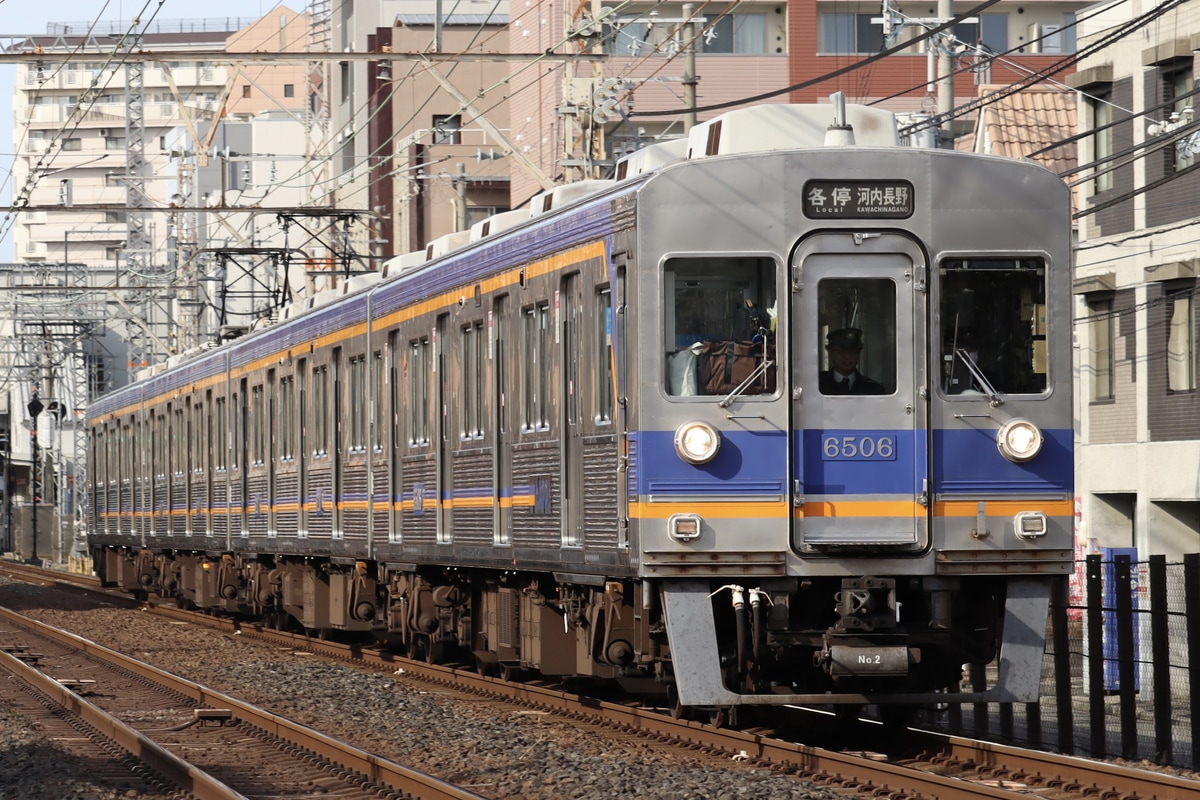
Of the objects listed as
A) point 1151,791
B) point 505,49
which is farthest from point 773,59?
point 1151,791

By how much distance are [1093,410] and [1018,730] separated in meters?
12.6

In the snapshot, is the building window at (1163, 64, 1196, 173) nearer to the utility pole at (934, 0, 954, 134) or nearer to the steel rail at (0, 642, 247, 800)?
the utility pole at (934, 0, 954, 134)

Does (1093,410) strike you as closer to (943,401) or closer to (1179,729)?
(1179,729)

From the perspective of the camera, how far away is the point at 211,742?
12102mm

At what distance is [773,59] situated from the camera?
45.1 m

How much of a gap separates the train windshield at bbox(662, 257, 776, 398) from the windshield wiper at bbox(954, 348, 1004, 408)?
1004mm

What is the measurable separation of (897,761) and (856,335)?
219 centimetres

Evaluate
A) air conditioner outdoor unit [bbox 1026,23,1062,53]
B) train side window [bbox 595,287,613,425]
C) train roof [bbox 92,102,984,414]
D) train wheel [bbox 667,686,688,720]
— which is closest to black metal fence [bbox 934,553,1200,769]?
train wheel [bbox 667,686,688,720]

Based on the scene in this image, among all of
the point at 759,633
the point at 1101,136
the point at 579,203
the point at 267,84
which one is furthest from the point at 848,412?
the point at 267,84

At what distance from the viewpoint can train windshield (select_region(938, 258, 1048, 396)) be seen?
10.2 meters

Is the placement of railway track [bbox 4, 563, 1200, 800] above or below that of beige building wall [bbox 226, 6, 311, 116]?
below

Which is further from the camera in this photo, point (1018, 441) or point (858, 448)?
point (1018, 441)

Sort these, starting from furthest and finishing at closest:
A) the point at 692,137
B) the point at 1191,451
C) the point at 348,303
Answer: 1. the point at 1191,451
2. the point at 348,303
3. the point at 692,137

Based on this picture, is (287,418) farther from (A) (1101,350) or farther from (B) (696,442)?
(B) (696,442)
